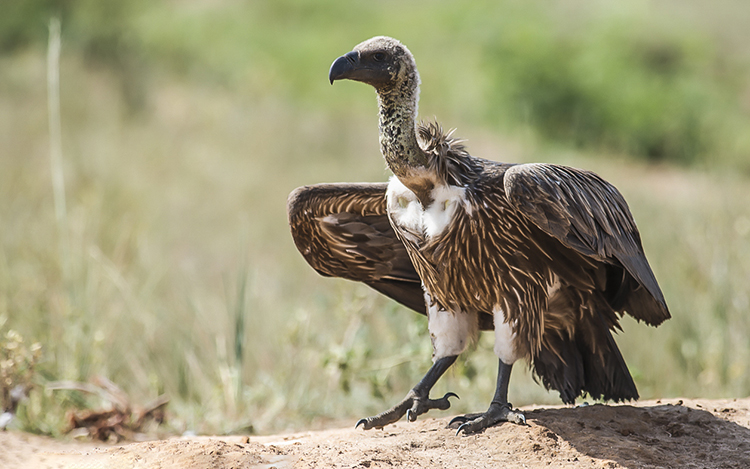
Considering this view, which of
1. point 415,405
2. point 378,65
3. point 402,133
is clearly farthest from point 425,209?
point 415,405

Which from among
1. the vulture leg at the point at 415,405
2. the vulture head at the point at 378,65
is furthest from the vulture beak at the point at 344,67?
the vulture leg at the point at 415,405

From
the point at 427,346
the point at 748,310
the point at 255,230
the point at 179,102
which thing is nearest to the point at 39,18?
the point at 179,102

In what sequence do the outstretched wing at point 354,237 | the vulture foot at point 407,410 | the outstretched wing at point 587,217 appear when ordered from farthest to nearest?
the outstretched wing at point 354,237 → the vulture foot at point 407,410 → the outstretched wing at point 587,217

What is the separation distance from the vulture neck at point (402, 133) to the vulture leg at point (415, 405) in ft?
3.49

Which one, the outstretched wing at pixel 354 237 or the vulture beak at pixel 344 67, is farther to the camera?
the outstretched wing at pixel 354 237

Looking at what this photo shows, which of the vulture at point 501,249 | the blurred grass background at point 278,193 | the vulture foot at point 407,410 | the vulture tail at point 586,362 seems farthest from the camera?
the blurred grass background at point 278,193

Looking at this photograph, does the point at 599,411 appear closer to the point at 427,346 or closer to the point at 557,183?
the point at 557,183

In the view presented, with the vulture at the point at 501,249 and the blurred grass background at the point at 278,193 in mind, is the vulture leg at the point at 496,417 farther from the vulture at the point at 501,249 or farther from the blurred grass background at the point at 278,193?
the blurred grass background at the point at 278,193

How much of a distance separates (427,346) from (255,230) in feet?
18.9

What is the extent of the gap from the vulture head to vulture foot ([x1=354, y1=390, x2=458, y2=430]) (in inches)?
61.8

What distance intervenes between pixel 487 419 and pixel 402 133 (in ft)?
4.56

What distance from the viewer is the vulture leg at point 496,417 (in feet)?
11.4

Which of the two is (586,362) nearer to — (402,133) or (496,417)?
(496,417)

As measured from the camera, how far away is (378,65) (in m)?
3.38
